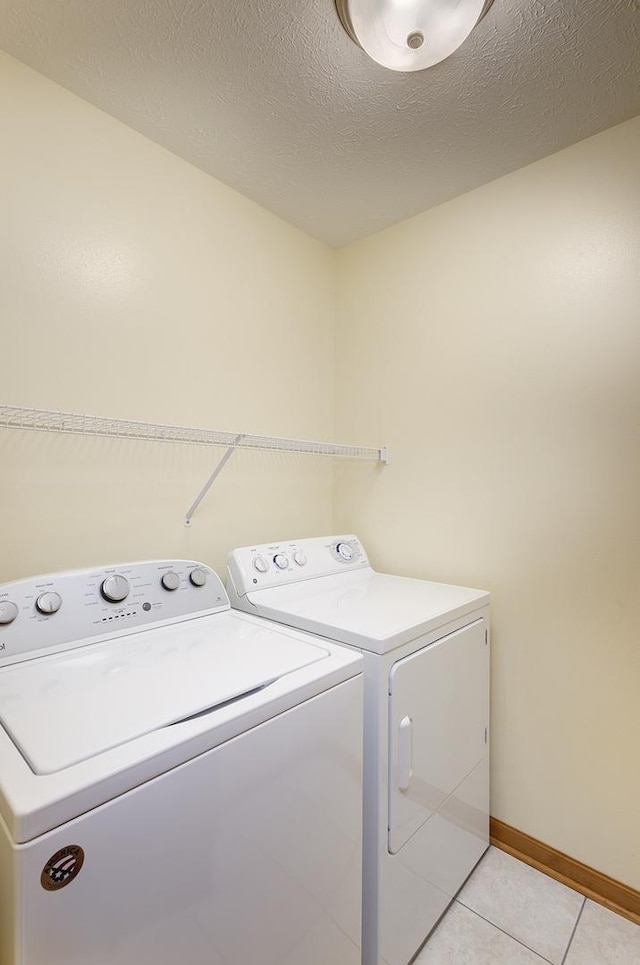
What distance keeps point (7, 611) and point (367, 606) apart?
1.01 metres

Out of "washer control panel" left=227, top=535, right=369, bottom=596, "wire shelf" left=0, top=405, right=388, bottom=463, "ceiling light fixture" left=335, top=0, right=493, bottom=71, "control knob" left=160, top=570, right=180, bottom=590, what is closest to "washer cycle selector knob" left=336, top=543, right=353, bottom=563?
"washer control panel" left=227, top=535, right=369, bottom=596

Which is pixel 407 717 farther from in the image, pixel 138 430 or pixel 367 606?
pixel 138 430

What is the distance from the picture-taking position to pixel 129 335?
61.2 inches

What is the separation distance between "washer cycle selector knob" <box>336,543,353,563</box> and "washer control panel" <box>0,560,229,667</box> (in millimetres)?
633

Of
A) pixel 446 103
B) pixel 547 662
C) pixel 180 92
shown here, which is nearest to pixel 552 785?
pixel 547 662

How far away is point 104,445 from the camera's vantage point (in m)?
1.50

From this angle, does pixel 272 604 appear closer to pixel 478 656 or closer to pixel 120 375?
pixel 478 656

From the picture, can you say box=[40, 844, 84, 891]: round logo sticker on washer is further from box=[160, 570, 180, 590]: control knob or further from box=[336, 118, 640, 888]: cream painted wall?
box=[336, 118, 640, 888]: cream painted wall

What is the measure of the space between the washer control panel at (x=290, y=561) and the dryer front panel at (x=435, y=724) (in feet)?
1.97

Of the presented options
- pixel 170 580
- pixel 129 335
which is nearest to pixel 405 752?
pixel 170 580

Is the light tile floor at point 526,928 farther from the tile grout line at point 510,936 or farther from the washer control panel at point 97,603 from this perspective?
the washer control panel at point 97,603

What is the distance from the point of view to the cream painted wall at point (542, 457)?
1.50 metres

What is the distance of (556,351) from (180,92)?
1.50 m

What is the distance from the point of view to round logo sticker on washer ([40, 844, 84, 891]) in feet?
2.06
